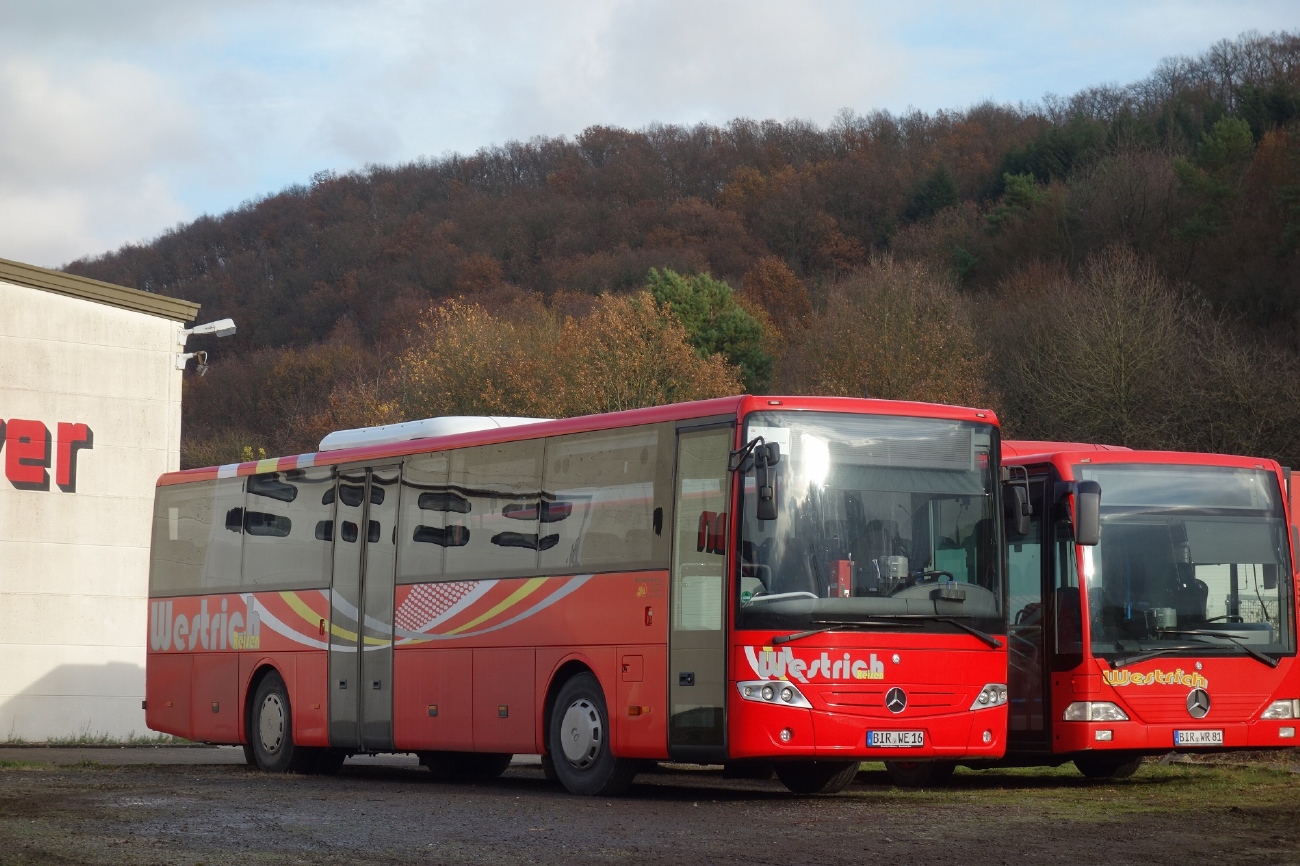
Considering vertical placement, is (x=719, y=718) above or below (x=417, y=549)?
below

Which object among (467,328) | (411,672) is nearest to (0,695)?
(411,672)

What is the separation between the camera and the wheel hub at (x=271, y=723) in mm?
17594

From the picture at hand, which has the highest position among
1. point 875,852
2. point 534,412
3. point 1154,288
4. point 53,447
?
point 1154,288

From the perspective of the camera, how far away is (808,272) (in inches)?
2923

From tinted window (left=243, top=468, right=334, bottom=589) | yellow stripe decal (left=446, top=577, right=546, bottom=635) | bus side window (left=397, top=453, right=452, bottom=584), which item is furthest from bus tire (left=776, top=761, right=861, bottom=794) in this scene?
tinted window (left=243, top=468, right=334, bottom=589)

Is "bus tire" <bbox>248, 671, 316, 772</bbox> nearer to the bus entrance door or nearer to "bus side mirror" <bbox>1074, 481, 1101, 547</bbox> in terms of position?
the bus entrance door

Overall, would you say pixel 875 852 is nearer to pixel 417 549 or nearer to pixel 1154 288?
pixel 417 549

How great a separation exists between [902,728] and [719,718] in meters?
1.37

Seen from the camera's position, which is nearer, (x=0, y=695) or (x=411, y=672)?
(x=411, y=672)

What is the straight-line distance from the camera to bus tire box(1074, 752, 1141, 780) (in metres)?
15.5

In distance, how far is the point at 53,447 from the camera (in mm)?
26047

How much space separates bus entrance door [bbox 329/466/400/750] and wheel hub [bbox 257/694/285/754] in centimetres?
114

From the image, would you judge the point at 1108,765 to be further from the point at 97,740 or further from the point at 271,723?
the point at 97,740

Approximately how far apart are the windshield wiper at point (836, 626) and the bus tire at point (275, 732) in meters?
7.33
